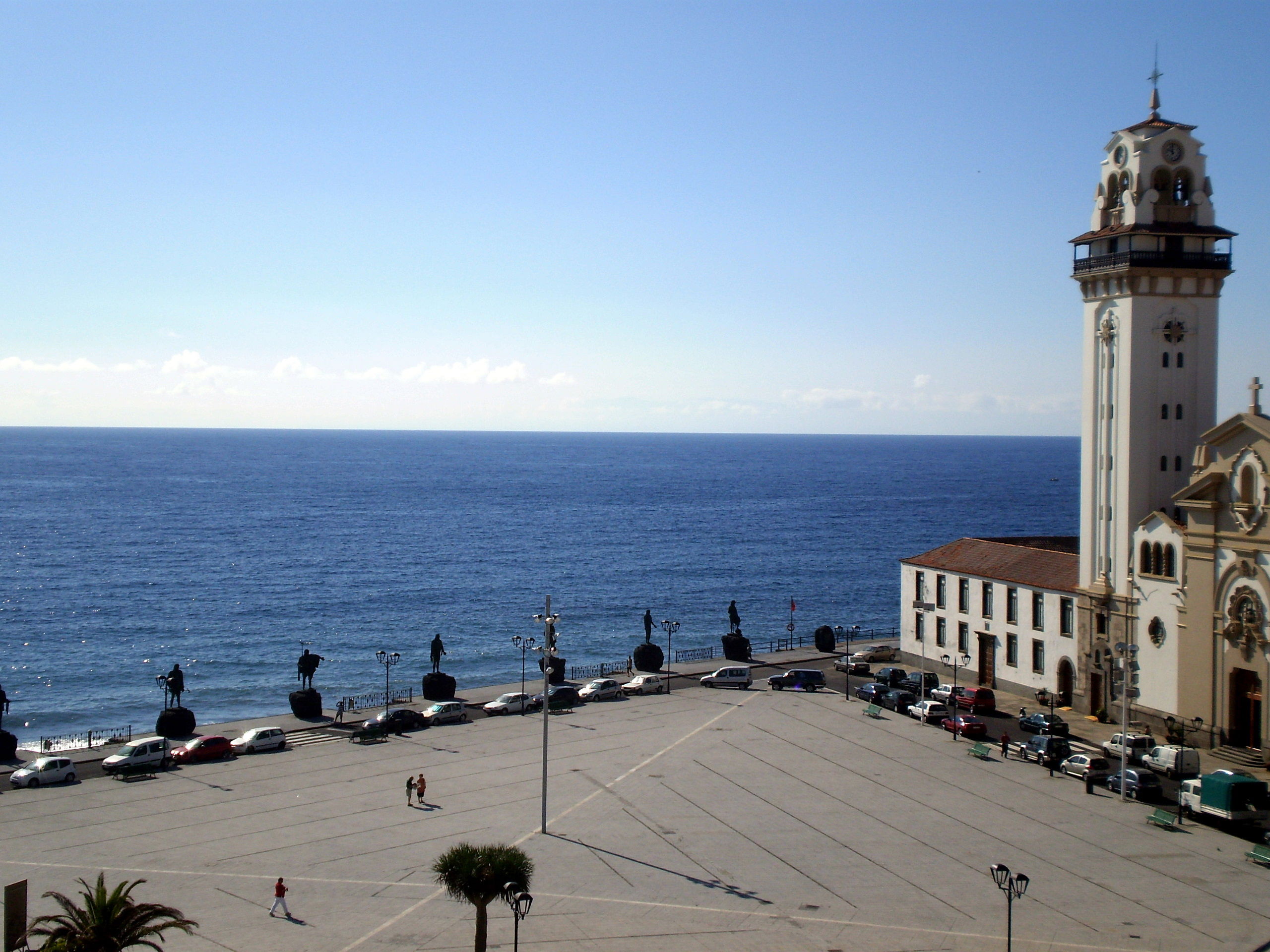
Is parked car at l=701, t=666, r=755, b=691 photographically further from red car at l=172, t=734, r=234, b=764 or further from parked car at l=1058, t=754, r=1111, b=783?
red car at l=172, t=734, r=234, b=764

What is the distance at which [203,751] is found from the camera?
4494 cm

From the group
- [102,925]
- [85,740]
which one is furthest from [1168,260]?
[85,740]

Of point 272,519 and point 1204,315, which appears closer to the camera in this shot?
point 1204,315

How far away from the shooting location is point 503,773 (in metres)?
42.2

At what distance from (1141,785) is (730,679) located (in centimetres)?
2420

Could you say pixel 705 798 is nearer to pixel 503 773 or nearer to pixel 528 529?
pixel 503 773

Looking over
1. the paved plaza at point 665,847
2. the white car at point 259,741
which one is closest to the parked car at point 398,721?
the paved plaza at point 665,847

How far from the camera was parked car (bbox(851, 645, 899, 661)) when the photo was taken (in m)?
66.4

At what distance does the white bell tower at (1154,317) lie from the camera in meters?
50.7

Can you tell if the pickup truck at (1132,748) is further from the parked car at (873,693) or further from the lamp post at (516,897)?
the lamp post at (516,897)

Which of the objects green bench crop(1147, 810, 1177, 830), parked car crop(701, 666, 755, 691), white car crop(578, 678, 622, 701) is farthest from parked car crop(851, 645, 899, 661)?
green bench crop(1147, 810, 1177, 830)

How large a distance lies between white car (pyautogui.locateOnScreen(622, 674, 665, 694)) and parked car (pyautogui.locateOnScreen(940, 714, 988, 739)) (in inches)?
640

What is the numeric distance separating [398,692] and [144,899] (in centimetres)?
3966

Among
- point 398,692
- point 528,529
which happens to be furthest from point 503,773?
point 528,529
